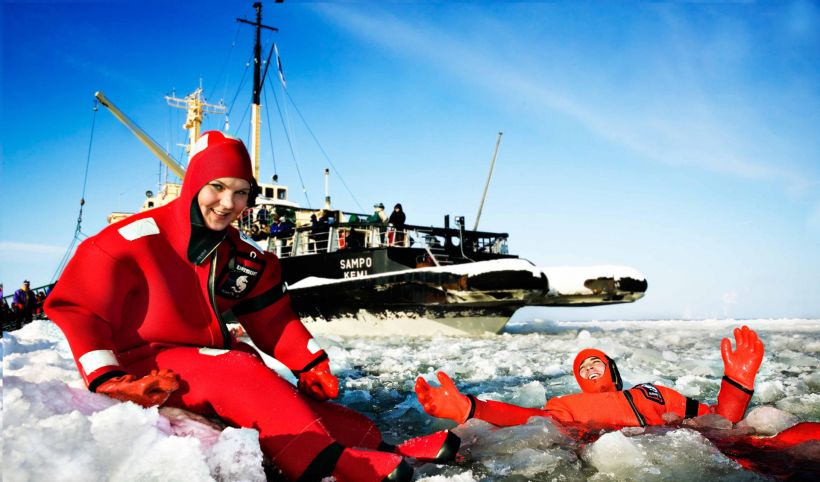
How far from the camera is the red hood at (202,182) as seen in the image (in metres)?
1.92

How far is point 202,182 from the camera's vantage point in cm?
192

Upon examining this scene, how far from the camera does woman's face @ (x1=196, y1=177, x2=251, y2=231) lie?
1.93m

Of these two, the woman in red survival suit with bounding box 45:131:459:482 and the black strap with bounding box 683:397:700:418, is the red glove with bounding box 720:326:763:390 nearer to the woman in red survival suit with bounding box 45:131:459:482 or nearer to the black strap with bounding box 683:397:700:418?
the black strap with bounding box 683:397:700:418

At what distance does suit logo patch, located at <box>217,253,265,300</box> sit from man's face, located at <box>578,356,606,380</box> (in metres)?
1.97

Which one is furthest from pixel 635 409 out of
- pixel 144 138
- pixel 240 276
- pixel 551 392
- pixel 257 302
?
pixel 144 138

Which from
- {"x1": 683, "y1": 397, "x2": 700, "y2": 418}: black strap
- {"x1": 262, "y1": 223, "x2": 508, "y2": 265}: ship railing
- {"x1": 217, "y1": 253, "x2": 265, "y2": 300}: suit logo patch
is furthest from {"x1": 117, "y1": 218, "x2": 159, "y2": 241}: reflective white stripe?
{"x1": 262, "y1": 223, "x2": 508, "y2": 265}: ship railing

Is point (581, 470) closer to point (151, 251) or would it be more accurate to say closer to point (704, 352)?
point (151, 251)

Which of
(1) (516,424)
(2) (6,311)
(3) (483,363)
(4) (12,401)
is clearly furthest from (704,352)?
(2) (6,311)

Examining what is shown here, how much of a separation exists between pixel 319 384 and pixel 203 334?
518 millimetres

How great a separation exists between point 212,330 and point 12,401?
0.72 m

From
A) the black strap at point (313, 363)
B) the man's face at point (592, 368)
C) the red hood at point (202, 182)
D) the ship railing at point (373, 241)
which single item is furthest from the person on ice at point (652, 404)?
the ship railing at point (373, 241)

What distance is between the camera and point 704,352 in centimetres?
668

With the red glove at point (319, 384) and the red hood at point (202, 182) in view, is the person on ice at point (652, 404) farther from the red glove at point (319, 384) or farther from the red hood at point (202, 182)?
the red hood at point (202, 182)

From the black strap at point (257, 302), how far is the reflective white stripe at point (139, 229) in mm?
531
